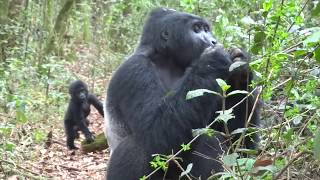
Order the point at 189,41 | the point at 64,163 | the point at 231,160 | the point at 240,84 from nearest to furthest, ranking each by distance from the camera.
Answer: the point at 231,160 < the point at 240,84 < the point at 189,41 < the point at 64,163

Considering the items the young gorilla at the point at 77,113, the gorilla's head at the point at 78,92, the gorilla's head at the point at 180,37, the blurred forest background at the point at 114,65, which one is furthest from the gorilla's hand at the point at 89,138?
the gorilla's head at the point at 180,37

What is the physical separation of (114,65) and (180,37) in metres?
7.59

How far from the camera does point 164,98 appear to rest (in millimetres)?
3590

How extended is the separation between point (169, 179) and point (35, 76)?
5.56 meters

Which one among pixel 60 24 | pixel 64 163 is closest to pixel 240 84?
pixel 64 163

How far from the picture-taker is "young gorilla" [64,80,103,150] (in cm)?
721

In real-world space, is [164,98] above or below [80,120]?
above

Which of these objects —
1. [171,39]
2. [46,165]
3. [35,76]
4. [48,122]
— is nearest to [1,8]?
[35,76]

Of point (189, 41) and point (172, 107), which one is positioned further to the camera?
point (189, 41)

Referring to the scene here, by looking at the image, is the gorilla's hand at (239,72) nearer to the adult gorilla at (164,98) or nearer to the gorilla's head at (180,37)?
the adult gorilla at (164,98)

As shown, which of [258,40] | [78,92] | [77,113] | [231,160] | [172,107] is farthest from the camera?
[78,92]

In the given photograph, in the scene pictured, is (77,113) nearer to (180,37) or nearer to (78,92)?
(78,92)

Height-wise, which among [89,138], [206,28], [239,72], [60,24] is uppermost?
[206,28]

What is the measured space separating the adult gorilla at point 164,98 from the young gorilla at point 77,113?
3009 mm
